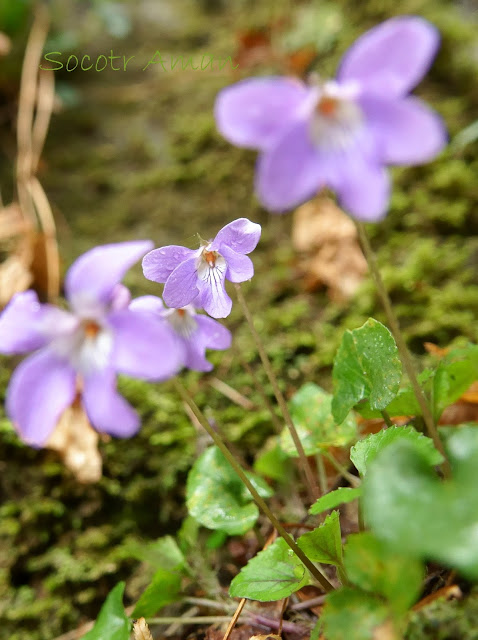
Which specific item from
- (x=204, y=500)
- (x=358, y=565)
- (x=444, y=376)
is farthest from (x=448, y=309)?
(x=358, y=565)

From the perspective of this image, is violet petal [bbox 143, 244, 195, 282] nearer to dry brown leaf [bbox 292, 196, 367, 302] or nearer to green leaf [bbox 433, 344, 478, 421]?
green leaf [bbox 433, 344, 478, 421]

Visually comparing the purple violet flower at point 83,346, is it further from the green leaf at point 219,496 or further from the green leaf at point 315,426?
the green leaf at point 315,426

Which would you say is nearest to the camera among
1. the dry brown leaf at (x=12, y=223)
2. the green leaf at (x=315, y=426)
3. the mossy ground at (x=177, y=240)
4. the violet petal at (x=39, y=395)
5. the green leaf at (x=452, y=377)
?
the violet petal at (x=39, y=395)

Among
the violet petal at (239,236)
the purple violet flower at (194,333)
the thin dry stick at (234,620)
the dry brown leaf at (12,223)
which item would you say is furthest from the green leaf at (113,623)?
the dry brown leaf at (12,223)

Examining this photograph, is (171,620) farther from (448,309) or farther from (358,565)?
(448,309)

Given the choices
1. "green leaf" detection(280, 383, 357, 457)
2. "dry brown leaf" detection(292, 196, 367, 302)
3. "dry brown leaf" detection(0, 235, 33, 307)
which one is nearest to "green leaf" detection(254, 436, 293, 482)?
"green leaf" detection(280, 383, 357, 457)

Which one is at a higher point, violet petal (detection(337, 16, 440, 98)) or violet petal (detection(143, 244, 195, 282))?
violet petal (detection(337, 16, 440, 98))
